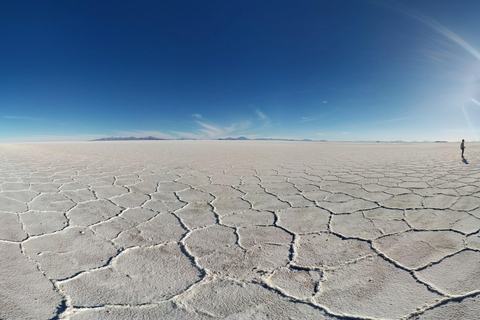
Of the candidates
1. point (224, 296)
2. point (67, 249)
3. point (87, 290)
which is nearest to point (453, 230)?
point (224, 296)

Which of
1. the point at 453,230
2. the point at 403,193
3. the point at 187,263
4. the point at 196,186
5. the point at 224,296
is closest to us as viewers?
the point at 224,296

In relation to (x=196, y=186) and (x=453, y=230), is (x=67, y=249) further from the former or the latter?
(x=453, y=230)

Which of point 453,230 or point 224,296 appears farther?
point 453,230

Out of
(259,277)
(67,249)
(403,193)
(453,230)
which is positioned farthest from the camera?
(403,193)

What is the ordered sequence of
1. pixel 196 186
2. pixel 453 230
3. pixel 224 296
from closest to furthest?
pixel 224 296, pixel 453 230, pixel 196 186

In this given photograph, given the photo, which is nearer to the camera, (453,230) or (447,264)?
(447,264)

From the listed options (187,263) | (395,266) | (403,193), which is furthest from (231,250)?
(403,193)

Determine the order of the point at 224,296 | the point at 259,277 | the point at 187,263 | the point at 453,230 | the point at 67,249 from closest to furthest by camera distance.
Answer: the point at 224,296 → the point at 259,277 → the point at 187,263 → the point at 67,249 → the point at 453,230

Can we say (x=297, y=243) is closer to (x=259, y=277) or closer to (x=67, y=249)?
(x=259, y=277)

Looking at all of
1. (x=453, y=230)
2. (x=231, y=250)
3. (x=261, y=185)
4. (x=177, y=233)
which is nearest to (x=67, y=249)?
(x=177, y=233)
